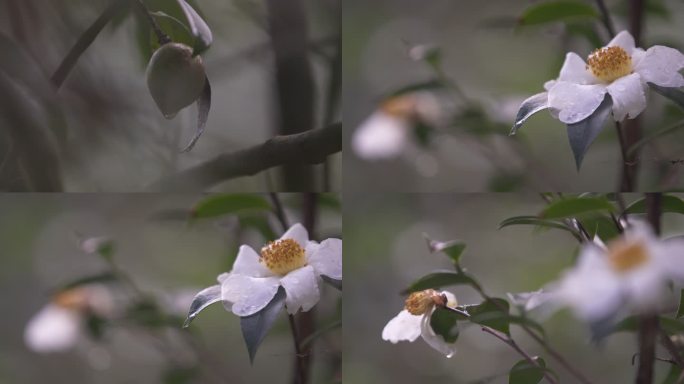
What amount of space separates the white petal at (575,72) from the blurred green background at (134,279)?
1.04ft

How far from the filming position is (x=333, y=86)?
92 centimetres

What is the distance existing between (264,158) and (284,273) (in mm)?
124

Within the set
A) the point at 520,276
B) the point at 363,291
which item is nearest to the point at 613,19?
the point at 520,276

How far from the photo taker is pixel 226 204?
31.9 inches

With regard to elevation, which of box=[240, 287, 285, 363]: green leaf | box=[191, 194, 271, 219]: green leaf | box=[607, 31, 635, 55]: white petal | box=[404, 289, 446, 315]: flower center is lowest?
box=[404, 289, 446, 315]: flower center

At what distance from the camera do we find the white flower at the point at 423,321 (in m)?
0.76

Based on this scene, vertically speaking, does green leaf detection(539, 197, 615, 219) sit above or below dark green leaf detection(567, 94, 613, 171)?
below

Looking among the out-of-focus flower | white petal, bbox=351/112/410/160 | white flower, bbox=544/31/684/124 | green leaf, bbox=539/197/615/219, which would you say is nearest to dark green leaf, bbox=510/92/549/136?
white flower, bbox=544/31/684/124

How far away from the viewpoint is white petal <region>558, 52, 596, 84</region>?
→ 0.75 meters

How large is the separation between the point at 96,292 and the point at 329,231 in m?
0.29

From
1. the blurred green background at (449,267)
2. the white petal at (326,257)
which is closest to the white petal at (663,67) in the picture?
the blurred green background at (449,267)

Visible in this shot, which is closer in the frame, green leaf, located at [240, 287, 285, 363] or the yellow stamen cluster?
green leaf, located at [240, 287, 285, 363]

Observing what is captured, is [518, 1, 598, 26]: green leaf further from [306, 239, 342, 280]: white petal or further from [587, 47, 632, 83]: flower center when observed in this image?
[306, 239, 342, 280]: white petal

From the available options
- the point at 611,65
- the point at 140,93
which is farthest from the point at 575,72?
the point at 140,93
